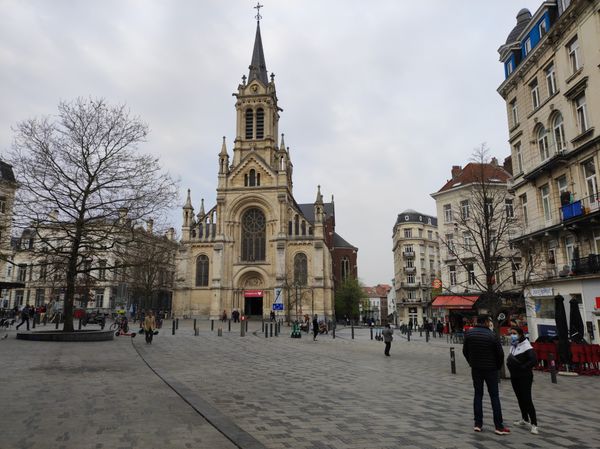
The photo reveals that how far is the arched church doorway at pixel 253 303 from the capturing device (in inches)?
2041

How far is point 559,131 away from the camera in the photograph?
792 inches

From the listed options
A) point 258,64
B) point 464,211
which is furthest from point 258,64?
point 464,211

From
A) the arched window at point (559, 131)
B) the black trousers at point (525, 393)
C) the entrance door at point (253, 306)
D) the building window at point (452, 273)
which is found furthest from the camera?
the entrance door at point (253, 306)

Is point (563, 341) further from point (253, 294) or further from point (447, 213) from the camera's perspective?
point (253, 294)

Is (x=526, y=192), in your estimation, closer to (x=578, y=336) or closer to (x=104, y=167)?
(x=578, y=336)

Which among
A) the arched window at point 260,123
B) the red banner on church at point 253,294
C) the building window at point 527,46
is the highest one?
the arched window at point 260,123

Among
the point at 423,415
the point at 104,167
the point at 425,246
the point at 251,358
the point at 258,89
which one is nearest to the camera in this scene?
the point at 423,415

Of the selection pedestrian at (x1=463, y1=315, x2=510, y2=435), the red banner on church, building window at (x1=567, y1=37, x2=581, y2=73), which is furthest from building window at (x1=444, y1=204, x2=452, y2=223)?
pedestrian at (x1=463, y1=315, x2=510, y2=435)

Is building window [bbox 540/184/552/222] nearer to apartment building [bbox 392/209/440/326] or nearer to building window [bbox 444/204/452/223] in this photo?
building window [bbox 444/204/452/223]

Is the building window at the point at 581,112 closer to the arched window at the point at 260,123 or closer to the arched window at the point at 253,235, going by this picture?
the arched window at the point at 253,235

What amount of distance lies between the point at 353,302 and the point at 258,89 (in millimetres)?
36845

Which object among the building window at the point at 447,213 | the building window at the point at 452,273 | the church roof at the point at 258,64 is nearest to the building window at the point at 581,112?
the building window at the point at 452,273

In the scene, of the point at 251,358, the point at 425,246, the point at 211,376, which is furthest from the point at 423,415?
the point at 425,246

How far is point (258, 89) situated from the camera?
60.7 m
